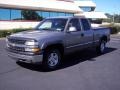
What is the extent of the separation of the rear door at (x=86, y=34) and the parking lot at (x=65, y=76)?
0.88m

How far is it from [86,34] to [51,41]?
2.51 m

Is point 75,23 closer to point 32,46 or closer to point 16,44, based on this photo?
point 32,46

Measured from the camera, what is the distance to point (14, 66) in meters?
8.19

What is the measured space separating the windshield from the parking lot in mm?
1585

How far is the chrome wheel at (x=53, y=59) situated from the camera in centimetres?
770

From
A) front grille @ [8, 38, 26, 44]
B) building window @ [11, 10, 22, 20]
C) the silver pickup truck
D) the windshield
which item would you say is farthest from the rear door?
building window @ [11, 10, 22, 20]

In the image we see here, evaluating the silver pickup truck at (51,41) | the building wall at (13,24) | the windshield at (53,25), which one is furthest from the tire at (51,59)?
the building wall at (13,24)

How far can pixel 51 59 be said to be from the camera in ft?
25.5

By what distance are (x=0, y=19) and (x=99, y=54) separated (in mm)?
15256

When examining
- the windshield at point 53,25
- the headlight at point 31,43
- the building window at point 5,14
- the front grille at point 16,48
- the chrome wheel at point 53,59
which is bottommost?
the chrome wheel at point 53,59

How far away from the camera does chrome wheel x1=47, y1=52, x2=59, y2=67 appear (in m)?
7.70

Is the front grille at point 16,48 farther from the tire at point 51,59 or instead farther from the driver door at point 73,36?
the driver door at point 73,36

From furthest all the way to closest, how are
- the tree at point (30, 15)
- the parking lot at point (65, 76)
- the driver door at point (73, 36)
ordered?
Result: the tree at point (30, 15)
the driver door at point (73, 36)
the parking lot at point (65, 76)

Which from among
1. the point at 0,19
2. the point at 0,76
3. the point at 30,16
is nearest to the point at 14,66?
the point at 0,76
